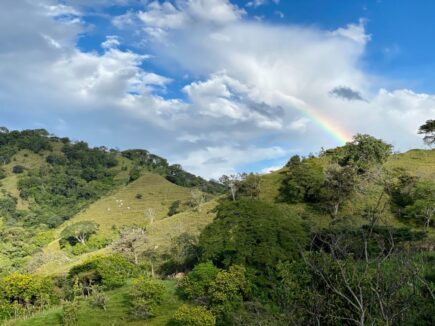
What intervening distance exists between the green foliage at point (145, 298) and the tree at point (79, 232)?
2747 inches

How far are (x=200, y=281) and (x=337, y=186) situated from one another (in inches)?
1578

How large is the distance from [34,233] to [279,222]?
111520 mm

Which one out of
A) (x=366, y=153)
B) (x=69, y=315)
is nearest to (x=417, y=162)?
(x=366, y=153)

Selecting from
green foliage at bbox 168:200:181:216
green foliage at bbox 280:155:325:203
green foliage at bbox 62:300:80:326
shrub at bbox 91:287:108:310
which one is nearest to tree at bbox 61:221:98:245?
green foliage at bbox 168:200:181:216

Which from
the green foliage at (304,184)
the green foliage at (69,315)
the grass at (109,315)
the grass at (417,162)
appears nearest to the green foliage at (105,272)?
the grass at (109,315)

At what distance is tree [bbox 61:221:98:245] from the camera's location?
11794 cm

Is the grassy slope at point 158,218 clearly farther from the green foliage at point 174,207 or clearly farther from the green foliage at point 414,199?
the green foliage at point 414,199

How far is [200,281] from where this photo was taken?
163ft

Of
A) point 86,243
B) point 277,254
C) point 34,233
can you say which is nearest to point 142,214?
point 86,243

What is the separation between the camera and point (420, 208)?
6794 cm

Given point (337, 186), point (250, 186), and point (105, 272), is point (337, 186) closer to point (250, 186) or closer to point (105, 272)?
point (250, 186)

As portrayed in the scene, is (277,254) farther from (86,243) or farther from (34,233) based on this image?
(34,233)

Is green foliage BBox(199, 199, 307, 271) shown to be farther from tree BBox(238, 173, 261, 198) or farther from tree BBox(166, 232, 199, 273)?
tree BBox(238, 173, 261, 198)

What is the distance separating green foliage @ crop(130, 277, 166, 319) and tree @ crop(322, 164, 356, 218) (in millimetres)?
38170
